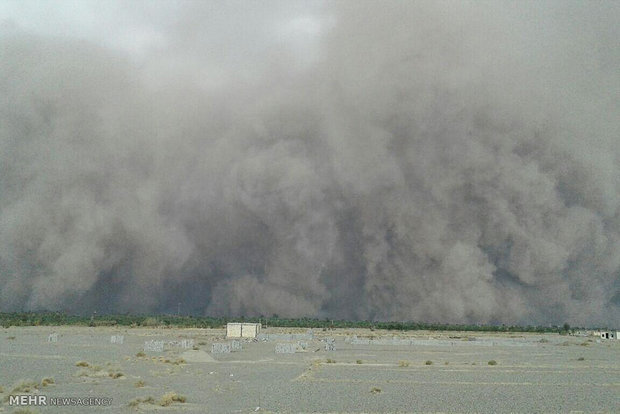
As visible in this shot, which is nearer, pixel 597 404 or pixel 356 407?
pixel 356 407

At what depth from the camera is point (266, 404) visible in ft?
55.9

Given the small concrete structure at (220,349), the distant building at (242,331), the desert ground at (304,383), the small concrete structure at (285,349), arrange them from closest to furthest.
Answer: the desert ground at (304,383), the small concrete structure at (220,349), the small concrete structure at (285,349), the distant building at (242,331)

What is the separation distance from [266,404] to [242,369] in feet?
39.2

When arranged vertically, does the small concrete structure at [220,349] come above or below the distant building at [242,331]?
below

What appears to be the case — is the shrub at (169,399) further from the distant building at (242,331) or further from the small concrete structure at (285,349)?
the distant building at (242,331)

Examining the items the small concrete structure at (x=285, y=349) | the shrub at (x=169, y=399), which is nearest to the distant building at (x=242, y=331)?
the small concrete structure at (x=285, y=349)

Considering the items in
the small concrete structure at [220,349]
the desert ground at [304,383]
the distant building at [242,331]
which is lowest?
the desert ground at [304,383]

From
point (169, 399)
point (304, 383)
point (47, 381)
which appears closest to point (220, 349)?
point (304, 383)

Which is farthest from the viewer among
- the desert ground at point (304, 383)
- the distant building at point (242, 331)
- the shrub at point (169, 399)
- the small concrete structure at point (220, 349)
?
the distant building at point (242, 331)

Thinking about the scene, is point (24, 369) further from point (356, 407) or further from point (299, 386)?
point (356, 407)

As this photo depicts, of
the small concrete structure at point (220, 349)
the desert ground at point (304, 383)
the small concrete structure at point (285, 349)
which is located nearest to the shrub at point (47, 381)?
the desert ground at point (304, 383)

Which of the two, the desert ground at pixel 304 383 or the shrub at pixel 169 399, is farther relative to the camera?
the desert ground at pixel 304 383

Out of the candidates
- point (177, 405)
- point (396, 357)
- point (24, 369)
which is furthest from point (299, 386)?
point (396, 357)

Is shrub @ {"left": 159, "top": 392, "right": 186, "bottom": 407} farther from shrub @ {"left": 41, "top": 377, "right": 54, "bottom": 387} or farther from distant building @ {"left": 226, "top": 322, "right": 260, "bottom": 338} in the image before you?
distant building @ {"left": 226, "top": 322, "right": 260, "bottom": 338}
